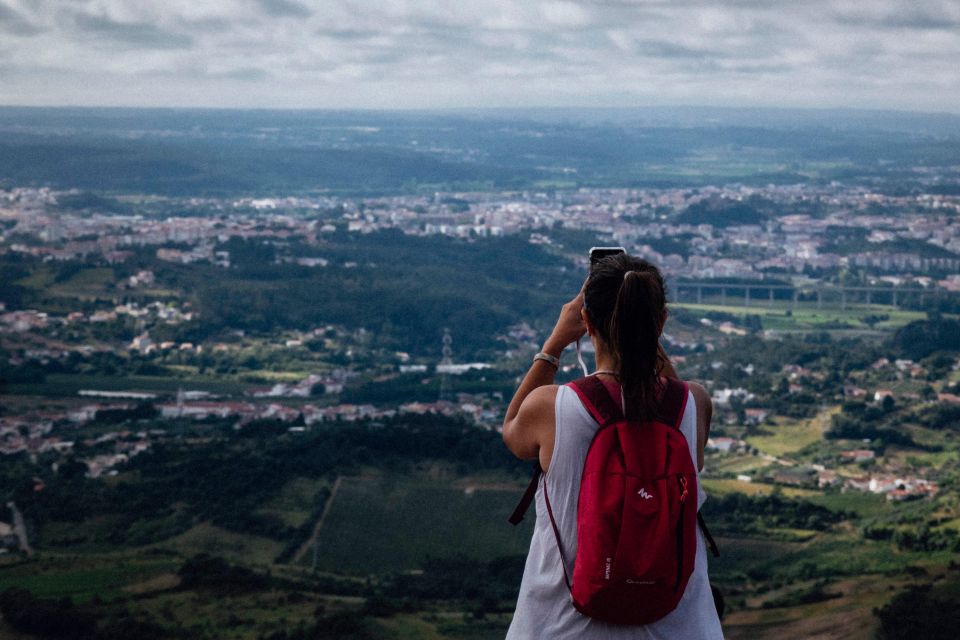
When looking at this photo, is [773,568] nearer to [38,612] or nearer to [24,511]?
[38,612]

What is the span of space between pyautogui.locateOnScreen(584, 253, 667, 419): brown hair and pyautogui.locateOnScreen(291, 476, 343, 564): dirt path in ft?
31.4

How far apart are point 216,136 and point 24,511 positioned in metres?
48.3

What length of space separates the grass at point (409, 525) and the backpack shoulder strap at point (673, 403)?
29.3 feet

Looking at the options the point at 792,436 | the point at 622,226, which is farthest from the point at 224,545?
the point at 622,226

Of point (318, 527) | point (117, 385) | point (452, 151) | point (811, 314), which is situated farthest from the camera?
point (452, 151)

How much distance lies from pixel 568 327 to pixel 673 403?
0.66 feet

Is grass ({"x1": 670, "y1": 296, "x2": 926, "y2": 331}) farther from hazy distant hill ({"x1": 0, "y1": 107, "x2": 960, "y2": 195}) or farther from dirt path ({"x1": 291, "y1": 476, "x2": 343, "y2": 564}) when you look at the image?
dirt path ({"x1": 291, "y1": 476, "x2": 343, "y2": 564})

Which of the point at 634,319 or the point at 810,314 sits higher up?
the point at 634,319

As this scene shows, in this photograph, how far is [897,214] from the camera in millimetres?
28453

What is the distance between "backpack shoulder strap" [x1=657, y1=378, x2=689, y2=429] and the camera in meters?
1.49

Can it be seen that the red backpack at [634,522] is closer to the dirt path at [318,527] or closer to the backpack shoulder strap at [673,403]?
the backpack shoulder strap at [673,403]

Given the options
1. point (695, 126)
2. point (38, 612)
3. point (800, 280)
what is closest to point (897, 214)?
point (800, 280)

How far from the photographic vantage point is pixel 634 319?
150 centimetres

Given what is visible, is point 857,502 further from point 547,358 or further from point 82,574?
point 547,358
